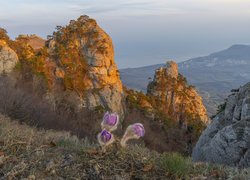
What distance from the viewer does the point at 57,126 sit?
82.7 feet

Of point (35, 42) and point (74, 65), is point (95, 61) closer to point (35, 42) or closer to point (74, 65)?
point (74, 65)

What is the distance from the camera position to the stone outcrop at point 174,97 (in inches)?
2105

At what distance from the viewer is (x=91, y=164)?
459 cm

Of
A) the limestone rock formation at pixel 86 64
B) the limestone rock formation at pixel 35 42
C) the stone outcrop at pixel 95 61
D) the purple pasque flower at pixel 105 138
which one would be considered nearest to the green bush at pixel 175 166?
the purple pasque flower at pixel 105 138

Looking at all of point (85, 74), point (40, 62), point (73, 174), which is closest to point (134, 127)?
point (73, 174)

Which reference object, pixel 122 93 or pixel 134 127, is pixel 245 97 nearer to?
pixel 134 127

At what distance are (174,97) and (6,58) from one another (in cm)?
2313

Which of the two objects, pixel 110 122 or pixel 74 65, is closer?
pixel 110 122

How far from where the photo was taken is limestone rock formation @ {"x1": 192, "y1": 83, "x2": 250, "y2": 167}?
949 centimetres

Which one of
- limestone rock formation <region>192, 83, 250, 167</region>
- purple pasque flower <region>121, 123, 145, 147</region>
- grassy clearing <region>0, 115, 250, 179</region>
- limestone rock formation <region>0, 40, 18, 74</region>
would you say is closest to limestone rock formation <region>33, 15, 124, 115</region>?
limestone rock formation <region>0, 40, 18, 74</region>

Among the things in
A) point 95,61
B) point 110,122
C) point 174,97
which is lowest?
point 174,97

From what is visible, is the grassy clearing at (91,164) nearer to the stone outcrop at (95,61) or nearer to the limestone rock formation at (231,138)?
the limestone rock formation at (231,138)

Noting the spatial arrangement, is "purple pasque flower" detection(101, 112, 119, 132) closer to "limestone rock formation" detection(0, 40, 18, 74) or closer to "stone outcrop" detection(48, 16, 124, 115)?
"limestone rock formation" detection(0, 40, 18, 74)

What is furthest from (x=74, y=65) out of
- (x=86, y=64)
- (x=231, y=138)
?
(x=231, y=138)
